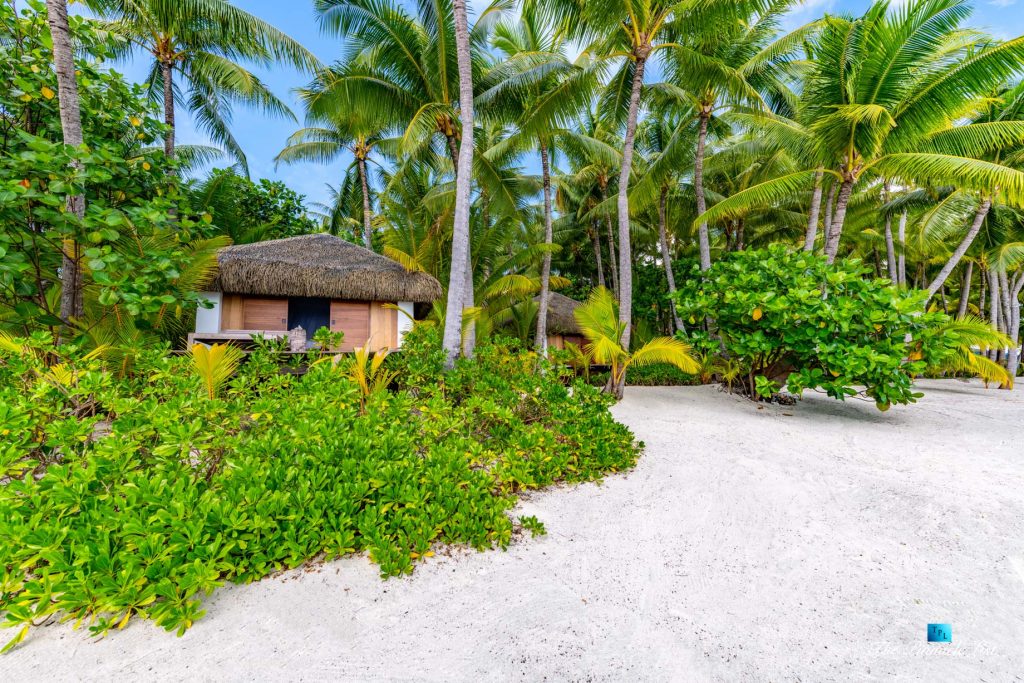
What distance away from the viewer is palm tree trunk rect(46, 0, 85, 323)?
4.07 meters

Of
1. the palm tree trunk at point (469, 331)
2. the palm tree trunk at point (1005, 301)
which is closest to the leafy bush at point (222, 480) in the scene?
the palm tree trunk at point (469, 331)

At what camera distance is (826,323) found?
561 centimetres

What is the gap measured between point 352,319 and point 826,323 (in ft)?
29.8

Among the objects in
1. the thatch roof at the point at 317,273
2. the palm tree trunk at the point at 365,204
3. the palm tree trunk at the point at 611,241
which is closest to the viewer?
the thatch roof at the point at 317,273

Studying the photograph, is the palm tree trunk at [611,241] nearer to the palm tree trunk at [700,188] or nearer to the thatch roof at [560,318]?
the thatch roof at [560,318]

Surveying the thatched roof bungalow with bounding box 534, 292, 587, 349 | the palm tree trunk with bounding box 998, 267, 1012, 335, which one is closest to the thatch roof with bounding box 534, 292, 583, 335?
the thatched roof bungalow with bounding box 534, 292, 587, 349

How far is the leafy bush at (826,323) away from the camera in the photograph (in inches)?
213

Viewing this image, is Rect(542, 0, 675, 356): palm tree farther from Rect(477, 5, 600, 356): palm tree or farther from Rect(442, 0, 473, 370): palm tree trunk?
Rect(442, 0, 473, 370): palm tree trunk

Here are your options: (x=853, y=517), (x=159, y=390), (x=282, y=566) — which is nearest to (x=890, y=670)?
(x=853, y=517)

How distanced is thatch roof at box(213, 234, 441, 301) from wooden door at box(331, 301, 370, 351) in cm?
56

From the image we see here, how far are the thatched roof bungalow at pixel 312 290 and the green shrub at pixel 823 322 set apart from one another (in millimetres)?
6240

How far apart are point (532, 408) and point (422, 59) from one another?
24.0ft

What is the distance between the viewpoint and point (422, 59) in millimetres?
7656

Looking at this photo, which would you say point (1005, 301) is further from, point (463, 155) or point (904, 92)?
point (463, 155)
